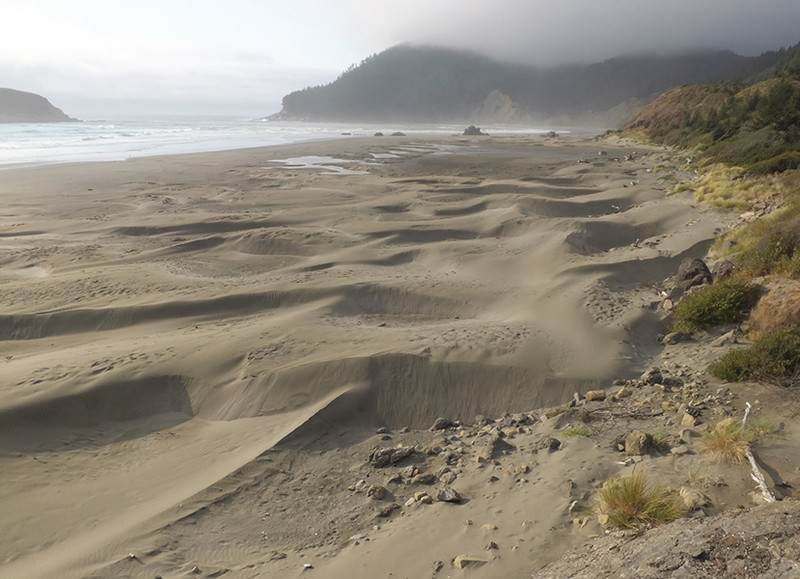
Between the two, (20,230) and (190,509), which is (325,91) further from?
(190,509)

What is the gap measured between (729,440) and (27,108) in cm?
14728

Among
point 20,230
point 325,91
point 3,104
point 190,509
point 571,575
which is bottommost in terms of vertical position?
point 190,509

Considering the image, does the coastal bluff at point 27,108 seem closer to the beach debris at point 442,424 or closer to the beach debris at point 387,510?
the beach debris at point 442,424

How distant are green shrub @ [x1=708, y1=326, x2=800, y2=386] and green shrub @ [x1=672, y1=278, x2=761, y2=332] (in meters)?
1.45

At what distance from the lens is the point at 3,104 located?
114 metres

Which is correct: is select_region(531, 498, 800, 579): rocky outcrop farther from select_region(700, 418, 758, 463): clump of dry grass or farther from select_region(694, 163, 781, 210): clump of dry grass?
select_region(694, 163, 781, 210): clump of dry grass

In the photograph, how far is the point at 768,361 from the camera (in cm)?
543

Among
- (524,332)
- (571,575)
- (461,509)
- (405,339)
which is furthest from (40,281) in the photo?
(571,575)

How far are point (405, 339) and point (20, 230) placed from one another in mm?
12223

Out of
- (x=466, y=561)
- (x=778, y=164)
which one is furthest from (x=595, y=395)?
(x=778, y=164)

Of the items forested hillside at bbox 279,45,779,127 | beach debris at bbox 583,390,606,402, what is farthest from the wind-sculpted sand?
forested hillside at bbox 279,45,779,127

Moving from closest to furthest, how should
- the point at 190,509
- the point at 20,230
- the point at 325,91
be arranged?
the point at 190,509 < the point at 20,230 < the point at 325,91

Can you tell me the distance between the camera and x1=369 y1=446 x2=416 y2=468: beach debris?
534cm

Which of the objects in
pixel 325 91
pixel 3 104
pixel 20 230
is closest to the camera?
pixel 20 230
